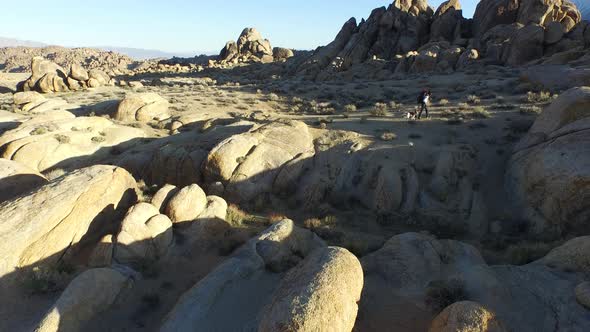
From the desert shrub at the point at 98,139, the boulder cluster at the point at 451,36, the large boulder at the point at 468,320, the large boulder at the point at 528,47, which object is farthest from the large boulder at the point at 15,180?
the large boulder at the point at 528,47

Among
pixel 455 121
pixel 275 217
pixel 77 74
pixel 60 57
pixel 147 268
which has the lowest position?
pixel 60 57

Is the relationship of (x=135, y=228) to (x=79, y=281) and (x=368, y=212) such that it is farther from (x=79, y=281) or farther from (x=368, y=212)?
(x=368, y=212)

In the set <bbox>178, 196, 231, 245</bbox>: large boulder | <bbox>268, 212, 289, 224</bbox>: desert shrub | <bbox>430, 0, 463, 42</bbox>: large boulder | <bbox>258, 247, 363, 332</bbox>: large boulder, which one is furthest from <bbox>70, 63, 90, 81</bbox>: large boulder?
<bbox>430, 0, 463, 42</bbox>: large boulder

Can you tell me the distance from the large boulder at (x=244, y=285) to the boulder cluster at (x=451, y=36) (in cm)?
4626

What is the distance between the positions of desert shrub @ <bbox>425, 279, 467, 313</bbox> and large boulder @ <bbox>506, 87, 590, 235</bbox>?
8066mm

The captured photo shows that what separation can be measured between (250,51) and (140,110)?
7673 centimetres

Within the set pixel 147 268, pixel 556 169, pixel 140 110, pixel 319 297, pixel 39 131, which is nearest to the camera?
pixel 319 297

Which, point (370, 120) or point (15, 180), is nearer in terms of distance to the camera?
point (15, 180)

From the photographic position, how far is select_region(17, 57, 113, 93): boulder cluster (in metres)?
48.2

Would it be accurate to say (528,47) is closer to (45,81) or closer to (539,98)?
(539,98)

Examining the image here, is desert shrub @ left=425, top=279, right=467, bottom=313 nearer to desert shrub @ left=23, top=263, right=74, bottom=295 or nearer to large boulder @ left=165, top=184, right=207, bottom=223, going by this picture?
large boulder @ left=165, top=184, right=207, bottom=223

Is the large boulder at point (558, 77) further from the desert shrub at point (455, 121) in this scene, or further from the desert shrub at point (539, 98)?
the desert shrub at point (455, 121)

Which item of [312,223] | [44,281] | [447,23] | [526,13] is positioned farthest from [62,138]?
[447,23]

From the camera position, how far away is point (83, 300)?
9641mm
